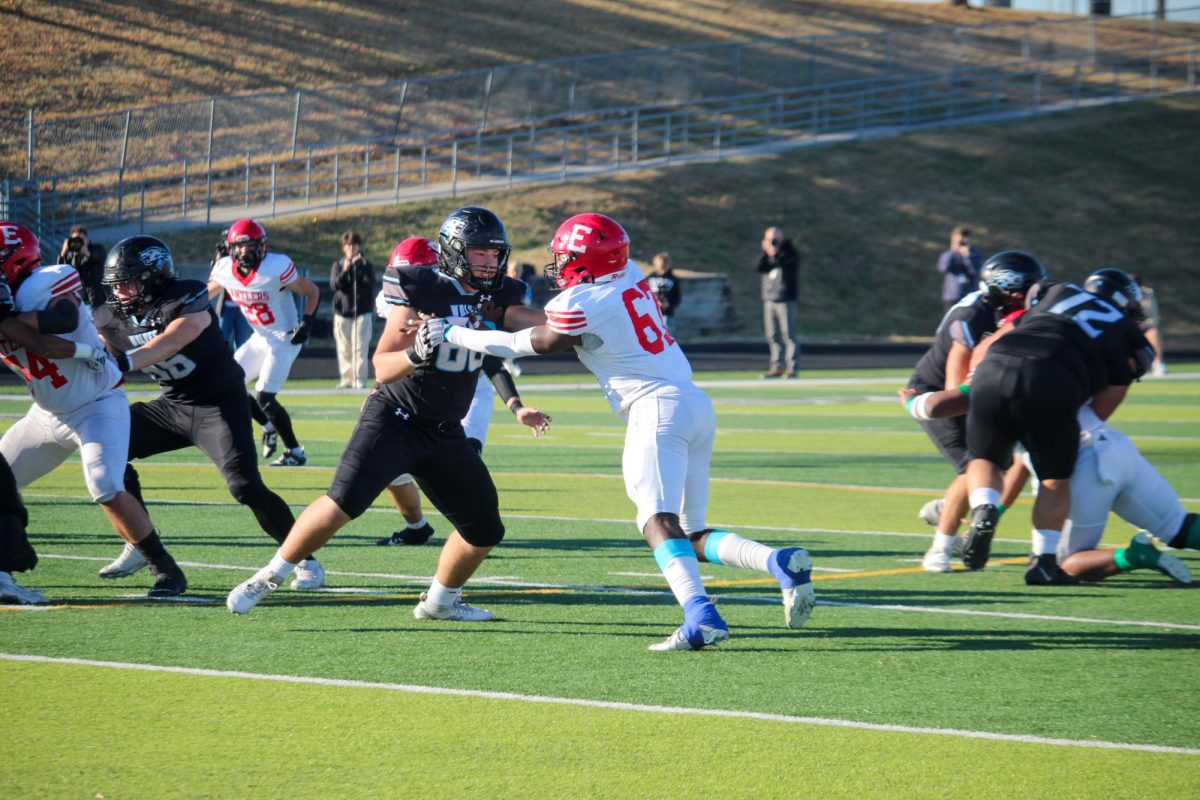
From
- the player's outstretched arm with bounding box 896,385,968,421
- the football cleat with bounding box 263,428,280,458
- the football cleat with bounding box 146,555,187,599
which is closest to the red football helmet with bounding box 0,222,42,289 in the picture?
the football cleat with bounding box 146,555,187,599

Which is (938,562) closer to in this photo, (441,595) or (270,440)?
(441,595)

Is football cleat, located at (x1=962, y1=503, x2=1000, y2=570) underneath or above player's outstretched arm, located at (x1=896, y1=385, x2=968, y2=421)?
underneath

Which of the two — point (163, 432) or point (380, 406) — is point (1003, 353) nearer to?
point (380, 406)

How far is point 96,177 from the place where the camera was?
3344 cm

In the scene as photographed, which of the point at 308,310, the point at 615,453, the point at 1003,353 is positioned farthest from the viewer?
the point at 615,453

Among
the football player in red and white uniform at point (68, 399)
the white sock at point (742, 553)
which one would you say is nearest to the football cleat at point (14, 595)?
the football player in red and white uniform at point (68, 399)

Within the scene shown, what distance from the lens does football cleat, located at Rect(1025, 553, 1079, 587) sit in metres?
8.05

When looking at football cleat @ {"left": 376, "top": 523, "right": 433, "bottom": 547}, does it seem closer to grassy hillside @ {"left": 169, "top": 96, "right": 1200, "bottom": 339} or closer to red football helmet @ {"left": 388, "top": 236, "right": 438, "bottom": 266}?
red football helmet @ {"left": 388, "top": 236, "right": 438, "bottom": 266}

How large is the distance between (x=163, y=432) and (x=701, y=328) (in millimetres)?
24790

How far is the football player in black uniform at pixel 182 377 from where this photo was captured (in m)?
7.56

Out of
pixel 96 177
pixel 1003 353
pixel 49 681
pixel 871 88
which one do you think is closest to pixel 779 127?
pixel 871 88

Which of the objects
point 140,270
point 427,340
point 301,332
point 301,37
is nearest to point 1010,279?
point 427,340

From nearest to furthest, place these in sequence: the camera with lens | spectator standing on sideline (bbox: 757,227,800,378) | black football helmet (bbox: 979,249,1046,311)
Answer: black football helmet (bbox: 979,249,1046,311)
the camera with lens
spectator standing on sideline (bbox: 757,227,800,378)

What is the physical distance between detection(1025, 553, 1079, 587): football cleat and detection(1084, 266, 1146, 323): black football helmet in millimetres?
1321
